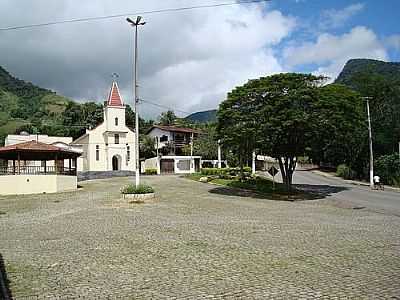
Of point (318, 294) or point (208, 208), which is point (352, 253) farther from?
point (208, 208)

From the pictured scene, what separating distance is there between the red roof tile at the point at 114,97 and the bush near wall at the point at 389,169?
32.3 metres

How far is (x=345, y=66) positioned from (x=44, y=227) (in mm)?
86785

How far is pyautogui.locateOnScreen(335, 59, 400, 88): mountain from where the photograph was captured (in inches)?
2084

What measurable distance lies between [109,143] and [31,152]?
24742 mm

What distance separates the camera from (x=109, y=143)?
5516 centimetres

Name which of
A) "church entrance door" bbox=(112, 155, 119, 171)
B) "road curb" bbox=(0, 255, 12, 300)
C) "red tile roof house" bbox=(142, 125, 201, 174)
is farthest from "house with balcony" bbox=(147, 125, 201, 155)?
"road curb" bbox=(0, 255, 12, 300)

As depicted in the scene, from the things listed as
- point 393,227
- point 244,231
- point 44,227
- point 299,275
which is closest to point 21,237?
point 44,227

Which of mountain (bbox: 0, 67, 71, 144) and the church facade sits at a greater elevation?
mountain (bbox: 0, 67, 71, 144)

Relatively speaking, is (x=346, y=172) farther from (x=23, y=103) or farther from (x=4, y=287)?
(x=23, y=103)

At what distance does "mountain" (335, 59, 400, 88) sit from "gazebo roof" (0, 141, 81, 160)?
→ 3711 centimetres

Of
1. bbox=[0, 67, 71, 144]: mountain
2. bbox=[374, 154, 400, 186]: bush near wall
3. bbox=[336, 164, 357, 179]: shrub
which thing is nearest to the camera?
bbox=[374, 154, 400, 186]: bush near wall

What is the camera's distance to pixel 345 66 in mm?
90250

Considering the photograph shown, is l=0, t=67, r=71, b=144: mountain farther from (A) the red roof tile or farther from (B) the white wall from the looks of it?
(B) the white wall

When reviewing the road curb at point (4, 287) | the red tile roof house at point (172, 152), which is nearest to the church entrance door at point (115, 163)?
the red tile roof house at point (172, 152)
